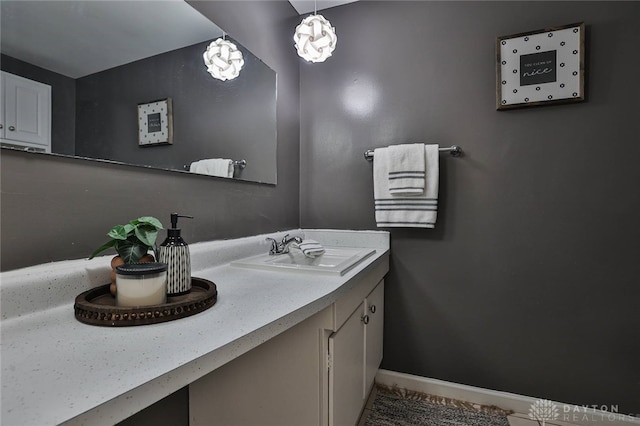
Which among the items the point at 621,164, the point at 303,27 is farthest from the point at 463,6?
the point at 621,164

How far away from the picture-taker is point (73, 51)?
31.3 inches

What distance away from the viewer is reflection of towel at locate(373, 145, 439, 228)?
1523mm

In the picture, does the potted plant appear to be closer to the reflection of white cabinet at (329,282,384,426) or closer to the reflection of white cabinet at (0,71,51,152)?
the reflection of white cabinet at (0,71,51,152)

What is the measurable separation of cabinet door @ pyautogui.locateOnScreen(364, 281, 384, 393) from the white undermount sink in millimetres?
212

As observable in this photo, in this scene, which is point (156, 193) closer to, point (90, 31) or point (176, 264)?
point (176, 264)

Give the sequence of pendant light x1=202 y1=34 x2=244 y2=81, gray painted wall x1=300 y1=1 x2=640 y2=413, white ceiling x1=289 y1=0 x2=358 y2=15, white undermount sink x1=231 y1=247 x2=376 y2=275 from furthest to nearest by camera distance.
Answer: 1. white ceiling x1=289 y1=0 x2=358 y2=15
2. gray painted wall x1=300 y1=1 x2=640 y2=413
3. pendant light x1=202 y1=34 x2=244 y2=81
4. white undermount sink x1=231 y1=247 x2=376 y2=275

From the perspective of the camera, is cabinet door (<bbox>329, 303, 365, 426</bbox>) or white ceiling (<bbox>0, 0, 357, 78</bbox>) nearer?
white ceiling (<bbox>0, 0, 357, 78</bbox>)

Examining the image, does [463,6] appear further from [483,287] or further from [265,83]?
[483,287]

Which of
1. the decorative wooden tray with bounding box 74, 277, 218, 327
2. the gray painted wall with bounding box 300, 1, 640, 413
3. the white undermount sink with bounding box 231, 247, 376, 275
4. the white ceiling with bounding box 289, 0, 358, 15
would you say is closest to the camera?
the decorative wooden tray with bounding box 74, 277, 218, 327

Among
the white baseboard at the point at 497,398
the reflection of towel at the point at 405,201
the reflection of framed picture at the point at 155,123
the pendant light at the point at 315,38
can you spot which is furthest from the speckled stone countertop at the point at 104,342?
the pendant light at the point at 315,38

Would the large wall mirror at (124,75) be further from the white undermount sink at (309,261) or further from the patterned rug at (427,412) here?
the patterned rug at (427,412)

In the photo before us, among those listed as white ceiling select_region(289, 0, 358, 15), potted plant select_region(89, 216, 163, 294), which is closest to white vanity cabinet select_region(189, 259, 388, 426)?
potted plant select_region(89, 216, 163, 294)

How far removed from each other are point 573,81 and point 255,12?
1486mm

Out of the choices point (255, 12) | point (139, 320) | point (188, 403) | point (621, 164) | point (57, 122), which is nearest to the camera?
point (139, 320)
